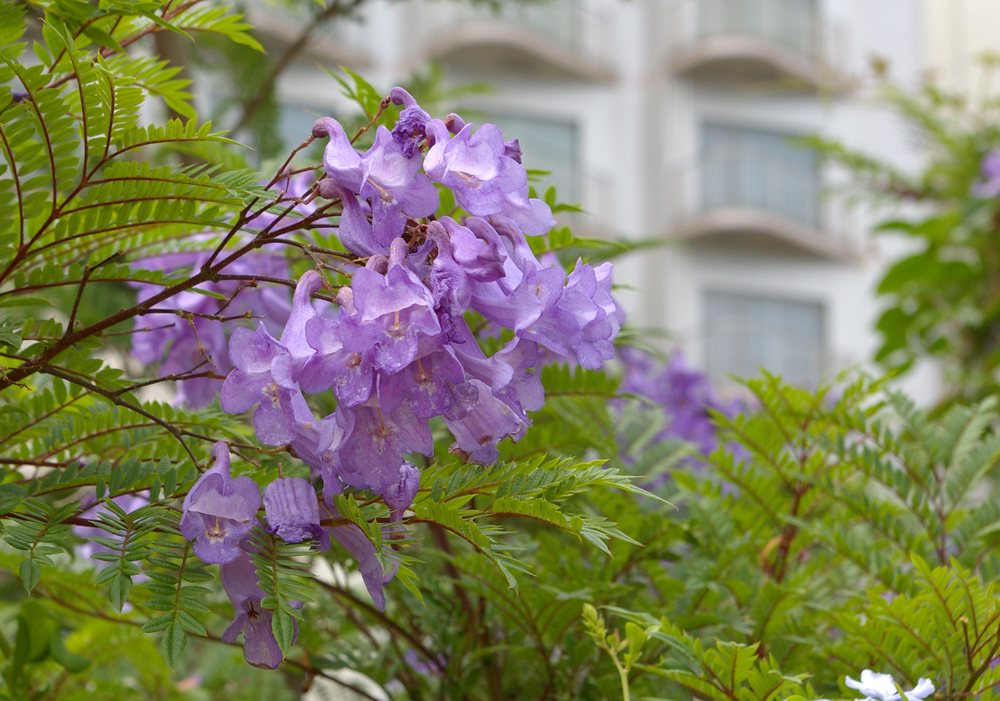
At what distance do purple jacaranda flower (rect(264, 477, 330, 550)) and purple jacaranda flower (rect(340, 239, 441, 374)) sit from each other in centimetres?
10

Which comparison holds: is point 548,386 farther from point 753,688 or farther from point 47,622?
point 47,622

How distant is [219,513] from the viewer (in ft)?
1.56

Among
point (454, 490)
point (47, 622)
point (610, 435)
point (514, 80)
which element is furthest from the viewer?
point (514, 80)

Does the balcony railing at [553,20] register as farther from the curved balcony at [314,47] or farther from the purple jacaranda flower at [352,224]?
the purple jacaranda flower at [352,224]

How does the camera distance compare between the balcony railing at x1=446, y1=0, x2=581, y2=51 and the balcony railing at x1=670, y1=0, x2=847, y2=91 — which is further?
the balcony railing at x1=670, y1=0, x2=847, y2=91

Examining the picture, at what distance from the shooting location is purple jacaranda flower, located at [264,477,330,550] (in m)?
0.48

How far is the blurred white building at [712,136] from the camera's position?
8.73m

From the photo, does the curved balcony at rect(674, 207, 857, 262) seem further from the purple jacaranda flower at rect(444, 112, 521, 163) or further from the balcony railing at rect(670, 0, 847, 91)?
the purple jacaranda flower at rect(444, 112, 521, 163)

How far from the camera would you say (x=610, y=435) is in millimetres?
869

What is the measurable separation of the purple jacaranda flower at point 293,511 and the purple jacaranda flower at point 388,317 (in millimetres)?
104

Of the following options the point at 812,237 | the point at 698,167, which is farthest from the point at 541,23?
the point at 812,237

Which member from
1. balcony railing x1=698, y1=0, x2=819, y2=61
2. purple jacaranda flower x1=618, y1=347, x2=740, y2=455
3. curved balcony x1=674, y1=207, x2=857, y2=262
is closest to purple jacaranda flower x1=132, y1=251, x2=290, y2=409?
purple jacaranda flower x1=618, y1=347, x2=740, y2=455

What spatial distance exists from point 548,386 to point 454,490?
0.28 meters

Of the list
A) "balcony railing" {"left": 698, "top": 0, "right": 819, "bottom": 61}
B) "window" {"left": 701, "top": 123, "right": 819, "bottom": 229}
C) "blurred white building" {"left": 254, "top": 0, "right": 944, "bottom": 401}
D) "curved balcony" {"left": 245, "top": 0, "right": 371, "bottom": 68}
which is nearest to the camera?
"curved balcony" {"left": 245, "top": 0, "right": 371, "bottom": 68}
